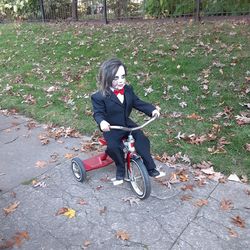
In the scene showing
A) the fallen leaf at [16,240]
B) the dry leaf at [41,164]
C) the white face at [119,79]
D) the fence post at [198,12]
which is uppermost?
the fence post at [198,12]

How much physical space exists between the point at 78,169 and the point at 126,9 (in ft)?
28.9

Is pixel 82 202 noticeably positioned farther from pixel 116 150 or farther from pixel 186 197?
pixel 186 197

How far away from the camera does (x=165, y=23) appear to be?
9.95 meters

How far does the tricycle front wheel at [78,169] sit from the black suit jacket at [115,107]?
0.66 m

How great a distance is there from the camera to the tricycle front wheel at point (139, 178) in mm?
3201

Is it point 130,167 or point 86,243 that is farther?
point 130,167

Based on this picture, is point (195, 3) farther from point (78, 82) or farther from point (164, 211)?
point (164, 211)

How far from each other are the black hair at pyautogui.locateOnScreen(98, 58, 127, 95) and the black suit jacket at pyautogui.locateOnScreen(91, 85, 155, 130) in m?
0.07

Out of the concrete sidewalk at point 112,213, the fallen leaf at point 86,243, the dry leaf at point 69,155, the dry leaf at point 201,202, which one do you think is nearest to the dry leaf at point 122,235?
the concrete sidewalk at point 112,213

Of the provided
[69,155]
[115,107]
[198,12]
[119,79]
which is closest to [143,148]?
[115,107]

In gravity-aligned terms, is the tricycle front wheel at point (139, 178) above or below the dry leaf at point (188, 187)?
above

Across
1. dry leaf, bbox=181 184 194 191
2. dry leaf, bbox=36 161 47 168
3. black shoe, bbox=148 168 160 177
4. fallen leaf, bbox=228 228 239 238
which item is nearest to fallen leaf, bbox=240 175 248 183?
dry leaf, bbox=181 184 194 191

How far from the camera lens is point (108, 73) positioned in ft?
10.5

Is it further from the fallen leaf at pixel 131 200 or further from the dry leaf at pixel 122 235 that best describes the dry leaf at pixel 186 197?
the dry leaf at pixel 122 235
